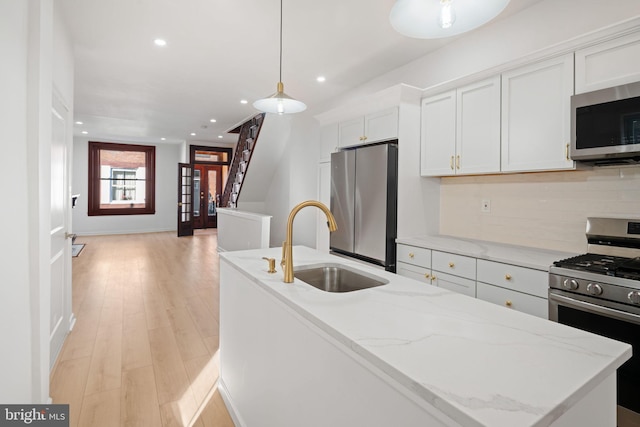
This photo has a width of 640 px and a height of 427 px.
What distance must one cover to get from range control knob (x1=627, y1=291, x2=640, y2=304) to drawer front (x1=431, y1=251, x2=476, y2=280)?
859 millimetres

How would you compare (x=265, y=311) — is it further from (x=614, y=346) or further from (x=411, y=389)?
(x=614, y=346)

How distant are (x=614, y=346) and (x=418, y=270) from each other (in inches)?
77.7

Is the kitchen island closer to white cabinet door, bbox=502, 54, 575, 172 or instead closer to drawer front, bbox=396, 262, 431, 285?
drawer front, bbox=396, 262, 431, 285

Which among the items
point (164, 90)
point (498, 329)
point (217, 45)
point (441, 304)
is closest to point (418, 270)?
point (441, 304)

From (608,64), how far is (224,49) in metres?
3.14

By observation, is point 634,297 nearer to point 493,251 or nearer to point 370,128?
point 493,251

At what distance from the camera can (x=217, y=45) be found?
10.8 ft

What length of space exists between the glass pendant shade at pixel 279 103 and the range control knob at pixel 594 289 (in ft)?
7.24

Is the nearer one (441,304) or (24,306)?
(441,304)

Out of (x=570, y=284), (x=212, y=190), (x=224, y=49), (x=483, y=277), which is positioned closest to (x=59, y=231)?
(x=224, y=49)

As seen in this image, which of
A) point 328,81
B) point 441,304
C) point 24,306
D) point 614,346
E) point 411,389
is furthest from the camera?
point 328,81

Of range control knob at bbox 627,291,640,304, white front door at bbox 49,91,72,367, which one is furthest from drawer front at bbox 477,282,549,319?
white front door at bbox 49,91,72,367

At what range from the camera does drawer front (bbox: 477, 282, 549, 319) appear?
2.04 m

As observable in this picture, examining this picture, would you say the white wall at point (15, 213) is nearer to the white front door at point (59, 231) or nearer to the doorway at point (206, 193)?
the white front door at point (59, 231)
